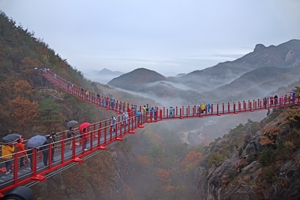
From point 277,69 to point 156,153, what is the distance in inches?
3567

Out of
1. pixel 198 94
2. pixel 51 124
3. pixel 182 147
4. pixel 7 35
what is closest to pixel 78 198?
pixel 51 124

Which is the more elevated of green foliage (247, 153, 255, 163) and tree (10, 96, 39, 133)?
tree (10, 96, 39, 133)

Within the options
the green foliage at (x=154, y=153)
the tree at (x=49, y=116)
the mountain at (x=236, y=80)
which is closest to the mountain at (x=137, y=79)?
the mountain at (x=236, y=80)

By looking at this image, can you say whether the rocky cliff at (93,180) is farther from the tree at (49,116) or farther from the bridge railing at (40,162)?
the bridge railing at (40,162)

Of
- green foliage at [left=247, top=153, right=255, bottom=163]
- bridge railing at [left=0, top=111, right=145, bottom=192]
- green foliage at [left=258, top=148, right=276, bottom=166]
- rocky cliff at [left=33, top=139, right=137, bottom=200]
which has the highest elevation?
bridge railing at [left=0, top=111, right=145, bottom=192]

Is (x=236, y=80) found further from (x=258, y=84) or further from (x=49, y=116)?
(x=49, y=116)

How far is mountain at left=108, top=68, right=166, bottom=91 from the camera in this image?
149 meters

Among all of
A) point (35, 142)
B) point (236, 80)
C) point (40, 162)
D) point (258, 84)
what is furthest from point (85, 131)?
point (236, 80)

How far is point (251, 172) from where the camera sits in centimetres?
1569

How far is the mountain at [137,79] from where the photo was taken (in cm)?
14900

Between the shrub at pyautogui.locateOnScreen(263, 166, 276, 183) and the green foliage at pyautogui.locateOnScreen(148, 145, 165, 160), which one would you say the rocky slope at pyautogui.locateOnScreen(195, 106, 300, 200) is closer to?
the shrub at pyautogui.locateOnScreen(263, 166, 276, 183)

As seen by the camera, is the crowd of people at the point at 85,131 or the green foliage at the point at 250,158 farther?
the green foliage at the point at 250,158

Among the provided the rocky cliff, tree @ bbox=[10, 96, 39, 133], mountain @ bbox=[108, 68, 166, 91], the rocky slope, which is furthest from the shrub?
mountain @ bbox=[108, 68, 166, 91]

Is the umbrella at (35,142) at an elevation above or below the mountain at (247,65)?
below
